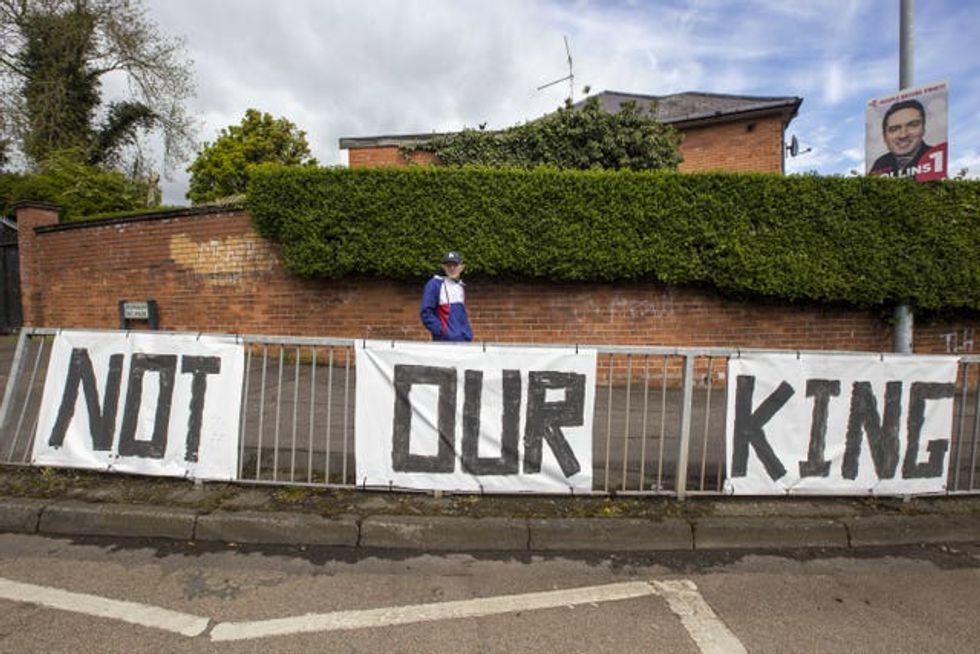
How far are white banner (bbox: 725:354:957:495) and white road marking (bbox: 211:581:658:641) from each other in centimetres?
143

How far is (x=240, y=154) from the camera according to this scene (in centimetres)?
2803

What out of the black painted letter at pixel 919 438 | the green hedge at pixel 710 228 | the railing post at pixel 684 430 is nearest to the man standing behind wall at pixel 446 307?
the green hedge at pixel 710 228

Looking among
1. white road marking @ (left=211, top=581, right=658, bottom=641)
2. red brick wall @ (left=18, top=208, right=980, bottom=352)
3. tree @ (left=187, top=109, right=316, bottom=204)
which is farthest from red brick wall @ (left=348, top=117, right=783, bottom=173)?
tree @ (left=187, top=109, right=316, bottom=204)

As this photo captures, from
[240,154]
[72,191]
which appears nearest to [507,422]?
[72,191]

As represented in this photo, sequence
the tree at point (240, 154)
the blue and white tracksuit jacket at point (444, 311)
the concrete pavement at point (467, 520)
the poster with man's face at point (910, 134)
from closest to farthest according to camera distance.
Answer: the concrete pavement at point (467, 520) → the blue and white tracksuit jacket at point (444, 311) → the poster with man's face at point (910, 134) → the tree at point (240, 154)

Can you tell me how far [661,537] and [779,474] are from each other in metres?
1.07

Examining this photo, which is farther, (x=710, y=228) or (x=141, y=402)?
(x=710, y=228)

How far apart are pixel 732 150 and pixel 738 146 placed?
180 mm

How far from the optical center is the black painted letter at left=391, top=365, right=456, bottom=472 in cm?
362

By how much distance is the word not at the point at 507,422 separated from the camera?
11.8ft

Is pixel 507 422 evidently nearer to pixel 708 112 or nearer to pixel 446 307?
pixel 446 307

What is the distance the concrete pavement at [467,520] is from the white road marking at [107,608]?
66 centimetres

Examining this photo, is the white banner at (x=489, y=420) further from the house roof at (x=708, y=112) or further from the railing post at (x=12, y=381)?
the house roof at (x=708, y=112)

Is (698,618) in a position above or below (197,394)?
below
